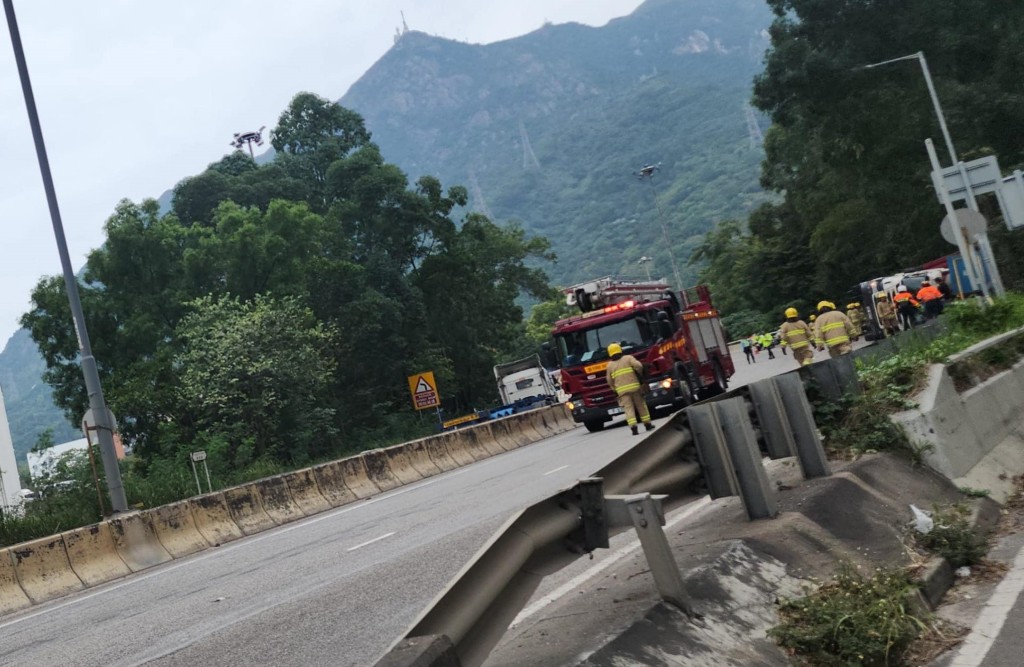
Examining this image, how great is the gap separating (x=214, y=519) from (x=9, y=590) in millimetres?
4605

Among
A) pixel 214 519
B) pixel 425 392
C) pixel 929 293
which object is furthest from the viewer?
pixel 425 392

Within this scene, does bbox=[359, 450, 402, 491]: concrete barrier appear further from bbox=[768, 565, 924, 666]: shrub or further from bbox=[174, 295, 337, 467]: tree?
bbox=[174, 295, 337, 467]: tree

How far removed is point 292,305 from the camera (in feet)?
163

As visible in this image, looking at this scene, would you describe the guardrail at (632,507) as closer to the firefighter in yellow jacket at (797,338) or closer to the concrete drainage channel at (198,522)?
the concrete drainage channel at (198,522)

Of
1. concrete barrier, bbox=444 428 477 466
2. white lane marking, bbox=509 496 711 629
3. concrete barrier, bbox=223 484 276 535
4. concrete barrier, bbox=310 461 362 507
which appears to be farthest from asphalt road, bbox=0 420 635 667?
concrete barrier, bbox=444 428 477 466

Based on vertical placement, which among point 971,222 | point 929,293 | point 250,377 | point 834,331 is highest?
point 250,377

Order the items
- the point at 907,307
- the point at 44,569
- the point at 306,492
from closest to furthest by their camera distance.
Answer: the point at 44,569, the point at 306,492, the point at 907,307

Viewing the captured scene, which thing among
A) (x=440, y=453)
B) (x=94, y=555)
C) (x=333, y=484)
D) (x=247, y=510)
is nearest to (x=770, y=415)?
(x=94, y=555)

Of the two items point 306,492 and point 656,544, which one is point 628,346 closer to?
point 306,492

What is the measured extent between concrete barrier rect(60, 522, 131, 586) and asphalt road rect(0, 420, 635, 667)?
88 centimetres

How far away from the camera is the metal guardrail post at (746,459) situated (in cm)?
721

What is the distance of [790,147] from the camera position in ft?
195

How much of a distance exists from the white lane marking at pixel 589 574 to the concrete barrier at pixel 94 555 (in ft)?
33.4

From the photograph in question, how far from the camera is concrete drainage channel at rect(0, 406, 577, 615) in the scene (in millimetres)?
16016
